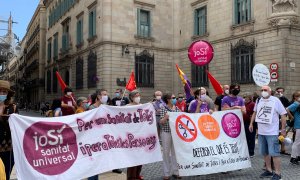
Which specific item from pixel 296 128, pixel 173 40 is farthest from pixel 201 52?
pixel 173 40

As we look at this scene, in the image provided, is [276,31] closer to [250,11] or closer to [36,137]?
[250,11]

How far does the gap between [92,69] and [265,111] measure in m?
20.2

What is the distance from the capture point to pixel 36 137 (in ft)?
17.6

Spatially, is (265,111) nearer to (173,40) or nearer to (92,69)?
(92,69)

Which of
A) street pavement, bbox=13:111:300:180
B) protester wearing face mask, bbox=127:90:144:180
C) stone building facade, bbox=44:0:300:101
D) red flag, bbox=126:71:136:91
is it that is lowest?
street pavement, bbox=13:111:300:180

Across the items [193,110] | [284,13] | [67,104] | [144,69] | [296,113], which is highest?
[284,13]

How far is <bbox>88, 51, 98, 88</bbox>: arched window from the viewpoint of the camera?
25.4 m

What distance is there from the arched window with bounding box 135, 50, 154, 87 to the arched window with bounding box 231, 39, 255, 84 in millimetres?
6643

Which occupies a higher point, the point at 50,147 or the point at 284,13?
the point at 284,13

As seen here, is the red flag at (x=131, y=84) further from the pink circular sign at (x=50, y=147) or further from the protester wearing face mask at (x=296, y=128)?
the pink circular sign at (x=50, y=147)

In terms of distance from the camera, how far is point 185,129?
7.01 metres

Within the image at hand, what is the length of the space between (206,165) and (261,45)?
1464 cm

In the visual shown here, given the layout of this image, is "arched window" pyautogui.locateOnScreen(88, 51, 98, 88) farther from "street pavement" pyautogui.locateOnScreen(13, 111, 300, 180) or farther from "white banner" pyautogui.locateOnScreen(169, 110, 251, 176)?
"white banner" pyautogui.locateOnScreen(169, 110, 251, 176)

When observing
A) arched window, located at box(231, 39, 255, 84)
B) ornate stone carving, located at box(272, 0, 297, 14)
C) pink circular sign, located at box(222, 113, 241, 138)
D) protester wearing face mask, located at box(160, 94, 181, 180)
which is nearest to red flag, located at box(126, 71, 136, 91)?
protester wearing face mask, located at box(160, 94, 181, 180)
